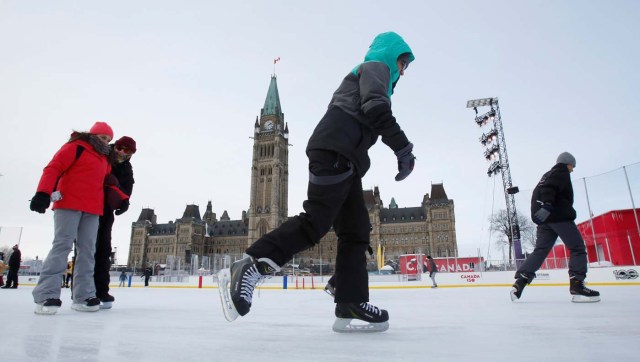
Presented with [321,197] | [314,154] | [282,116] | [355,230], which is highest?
[282,116]

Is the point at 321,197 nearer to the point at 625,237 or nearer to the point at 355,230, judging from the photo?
the point at 355,230

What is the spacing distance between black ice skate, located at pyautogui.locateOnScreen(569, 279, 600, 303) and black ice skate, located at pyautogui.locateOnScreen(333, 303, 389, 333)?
2572mm

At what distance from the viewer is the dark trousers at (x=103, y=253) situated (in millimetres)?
3326

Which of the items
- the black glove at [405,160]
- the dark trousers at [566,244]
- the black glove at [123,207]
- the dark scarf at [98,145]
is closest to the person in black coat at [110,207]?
the black glove at [123,207]

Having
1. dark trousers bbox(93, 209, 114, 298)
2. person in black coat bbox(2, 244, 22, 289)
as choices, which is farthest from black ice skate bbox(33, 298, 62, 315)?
person in black coat bbox(2, 244, 22, 289)

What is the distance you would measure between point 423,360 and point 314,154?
3.45 feet

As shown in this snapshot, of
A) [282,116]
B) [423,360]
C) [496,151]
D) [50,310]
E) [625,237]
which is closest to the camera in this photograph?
[423,360]

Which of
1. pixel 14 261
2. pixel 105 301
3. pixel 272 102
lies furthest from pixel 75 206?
pixel 272 102

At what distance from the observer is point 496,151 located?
3017 cm

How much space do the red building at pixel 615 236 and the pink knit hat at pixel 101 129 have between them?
1101cm

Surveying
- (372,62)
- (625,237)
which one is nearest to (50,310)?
(372,62)

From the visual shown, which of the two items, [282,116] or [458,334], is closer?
[458,334]

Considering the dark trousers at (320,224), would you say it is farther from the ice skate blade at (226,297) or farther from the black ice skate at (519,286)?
the black ice skate at (519,286)

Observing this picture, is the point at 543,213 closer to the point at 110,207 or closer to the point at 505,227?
the point at 110,207
